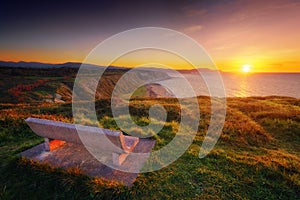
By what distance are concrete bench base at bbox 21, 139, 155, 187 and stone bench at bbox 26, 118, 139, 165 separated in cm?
24

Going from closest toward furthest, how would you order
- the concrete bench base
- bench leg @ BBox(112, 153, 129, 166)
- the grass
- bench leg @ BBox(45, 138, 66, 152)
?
1. the grass
2. the concrete bench base
3. bench leg @ BBox(112, 153, 129, 166)
4. bench leg @ BBox(45, 138, 66, 152)

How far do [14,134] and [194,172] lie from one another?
7.42 m

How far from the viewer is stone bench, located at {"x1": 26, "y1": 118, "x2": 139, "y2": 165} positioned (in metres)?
3.79

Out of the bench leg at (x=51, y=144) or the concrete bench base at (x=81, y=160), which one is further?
the bench leg at (x=51, y=144)

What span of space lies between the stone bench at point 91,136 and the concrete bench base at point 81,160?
0.79 feet

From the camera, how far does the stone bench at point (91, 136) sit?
3.79 metres

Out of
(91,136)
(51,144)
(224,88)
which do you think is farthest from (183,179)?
(224,88)

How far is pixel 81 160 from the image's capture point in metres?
4.80

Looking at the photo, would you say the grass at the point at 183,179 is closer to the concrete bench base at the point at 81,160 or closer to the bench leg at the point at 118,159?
the concrete bench base at the point at 81,160

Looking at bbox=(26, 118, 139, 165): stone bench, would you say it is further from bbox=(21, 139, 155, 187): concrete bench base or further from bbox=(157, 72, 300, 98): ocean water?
bbox=(157, 72, 300, 98): ocean water

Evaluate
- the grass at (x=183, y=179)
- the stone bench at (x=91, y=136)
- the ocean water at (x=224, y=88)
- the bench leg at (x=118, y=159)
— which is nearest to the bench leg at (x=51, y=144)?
the stone bench at (x=91, y=136)

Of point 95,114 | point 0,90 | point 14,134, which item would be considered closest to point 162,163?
Result: point 14,134

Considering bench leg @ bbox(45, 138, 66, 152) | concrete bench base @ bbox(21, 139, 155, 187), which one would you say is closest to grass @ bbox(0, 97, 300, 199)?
concrete bench base @ bbox(21, 139, 155, 187)

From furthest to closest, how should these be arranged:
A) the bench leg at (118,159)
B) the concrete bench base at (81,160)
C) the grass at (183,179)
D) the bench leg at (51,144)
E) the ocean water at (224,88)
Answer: the ocean water at (224,88) → the bench leg at (51,144) → the bench leg at (118,159) → the concrete bench base at (81,160) → the grass at (183,179)
